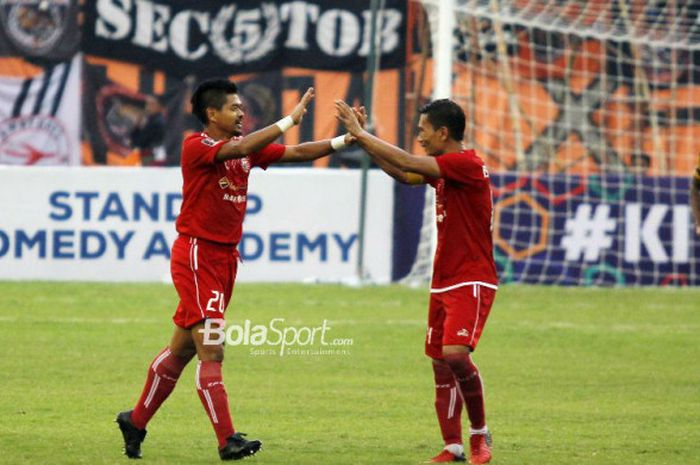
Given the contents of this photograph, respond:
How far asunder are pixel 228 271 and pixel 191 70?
1585 centimetres

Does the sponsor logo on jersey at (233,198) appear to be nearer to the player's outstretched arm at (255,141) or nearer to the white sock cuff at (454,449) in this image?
the player's outstretched arm at (255,141)

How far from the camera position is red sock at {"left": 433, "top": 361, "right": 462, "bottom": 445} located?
8.64 meters

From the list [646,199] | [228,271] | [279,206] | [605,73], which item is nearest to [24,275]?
[279,206]

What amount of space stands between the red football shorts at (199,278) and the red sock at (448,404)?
118cm

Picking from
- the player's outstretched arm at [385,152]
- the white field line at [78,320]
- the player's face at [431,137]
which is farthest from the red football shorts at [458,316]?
the white field line at [78,320]

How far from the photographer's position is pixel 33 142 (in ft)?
76.5

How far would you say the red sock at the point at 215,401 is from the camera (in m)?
8.34

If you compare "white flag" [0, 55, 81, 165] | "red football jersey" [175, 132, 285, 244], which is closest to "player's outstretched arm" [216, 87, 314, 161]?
"red football jersey" [175, 132, 285, 244]

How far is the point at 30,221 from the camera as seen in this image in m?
19.3

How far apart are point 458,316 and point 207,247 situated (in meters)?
1.32

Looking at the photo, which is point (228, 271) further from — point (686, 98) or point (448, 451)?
point (686, 98)

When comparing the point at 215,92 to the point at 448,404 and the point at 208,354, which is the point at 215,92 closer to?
the point at 208,354

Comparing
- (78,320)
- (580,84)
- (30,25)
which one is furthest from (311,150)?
(580,84)

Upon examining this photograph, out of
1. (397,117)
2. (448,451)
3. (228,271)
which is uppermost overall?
(397,117)
